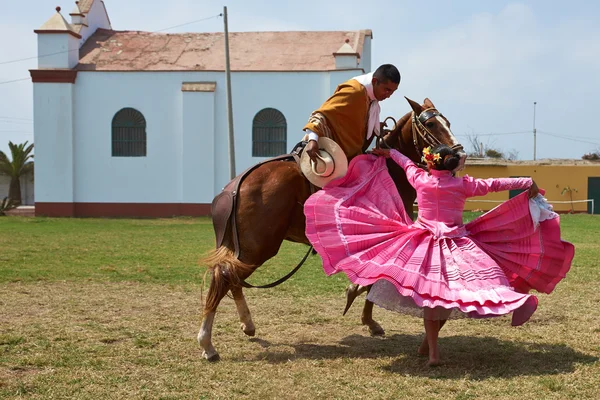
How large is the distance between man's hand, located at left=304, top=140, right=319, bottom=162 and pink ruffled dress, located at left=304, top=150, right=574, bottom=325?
0.93 ft

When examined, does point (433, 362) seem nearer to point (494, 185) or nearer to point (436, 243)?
point (436, 243)

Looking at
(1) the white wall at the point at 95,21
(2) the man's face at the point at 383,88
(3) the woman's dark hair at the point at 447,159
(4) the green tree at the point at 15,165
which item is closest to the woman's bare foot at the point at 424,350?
(3) the woman's dark hair at the point at 447,159

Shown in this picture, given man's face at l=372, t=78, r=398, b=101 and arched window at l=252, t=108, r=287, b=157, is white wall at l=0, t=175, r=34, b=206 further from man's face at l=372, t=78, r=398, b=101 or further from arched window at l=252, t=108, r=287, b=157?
man's face at l=372, t=78, r=398, b=101

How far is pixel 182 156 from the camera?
29.6 m

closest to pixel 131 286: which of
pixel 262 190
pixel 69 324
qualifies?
pixel 69 324

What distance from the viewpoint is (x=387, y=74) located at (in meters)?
6.17

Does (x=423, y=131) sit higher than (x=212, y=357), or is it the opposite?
(x=423, y=131)

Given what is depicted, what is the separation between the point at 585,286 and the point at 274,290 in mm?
4100

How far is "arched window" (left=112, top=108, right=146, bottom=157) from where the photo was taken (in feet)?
98.0

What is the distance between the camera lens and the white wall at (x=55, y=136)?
97.0 ft

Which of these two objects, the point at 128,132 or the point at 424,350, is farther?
the point at 128,132

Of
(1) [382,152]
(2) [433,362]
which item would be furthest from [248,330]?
(1) [382,152]

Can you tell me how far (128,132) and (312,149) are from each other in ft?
82.9

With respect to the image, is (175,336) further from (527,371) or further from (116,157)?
(116,157)
